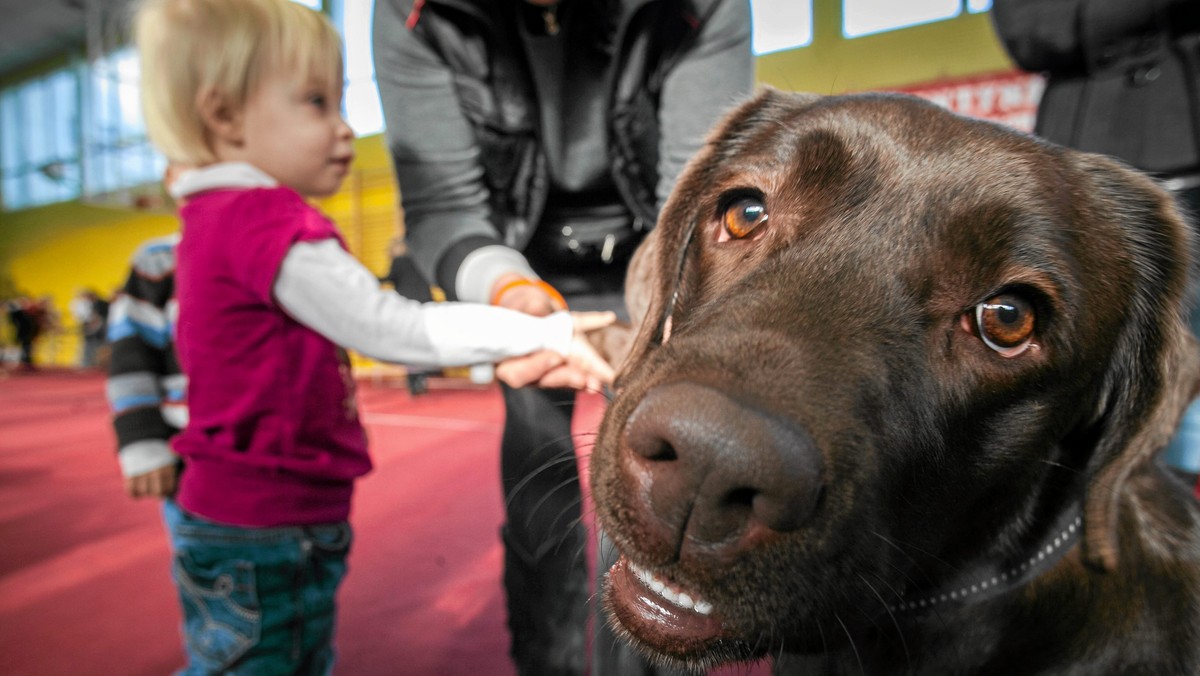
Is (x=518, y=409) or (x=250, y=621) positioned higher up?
(x=518, y=409)

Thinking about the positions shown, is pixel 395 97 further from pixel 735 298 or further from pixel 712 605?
pixel 712 605

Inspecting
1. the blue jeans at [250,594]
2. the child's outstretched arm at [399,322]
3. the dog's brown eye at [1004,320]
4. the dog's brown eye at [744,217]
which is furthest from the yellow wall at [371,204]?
the blue jeans at [250,594]

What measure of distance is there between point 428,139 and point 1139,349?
1.97 metres

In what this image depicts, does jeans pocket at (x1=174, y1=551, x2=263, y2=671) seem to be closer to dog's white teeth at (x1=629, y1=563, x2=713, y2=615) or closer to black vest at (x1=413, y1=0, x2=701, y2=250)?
dog's white teeth at (x1=629, y1=563, x2=713, y2=615)

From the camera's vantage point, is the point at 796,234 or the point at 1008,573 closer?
the point at 796,234

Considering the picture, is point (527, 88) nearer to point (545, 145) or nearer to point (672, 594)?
point (545, 145)

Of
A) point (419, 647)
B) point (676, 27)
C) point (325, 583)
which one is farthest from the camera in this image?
point (419, 647)

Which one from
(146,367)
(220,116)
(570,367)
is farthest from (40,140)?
(570,367)

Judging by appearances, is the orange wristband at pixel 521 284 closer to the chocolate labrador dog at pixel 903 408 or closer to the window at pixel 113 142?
the chocolate labrador dog at pixel 903 408

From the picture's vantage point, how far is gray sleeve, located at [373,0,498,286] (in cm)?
198

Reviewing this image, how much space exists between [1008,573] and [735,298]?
90 centimetres

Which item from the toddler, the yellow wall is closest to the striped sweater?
Result: the toddler

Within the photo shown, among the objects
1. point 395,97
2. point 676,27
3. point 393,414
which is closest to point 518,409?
point 395,97

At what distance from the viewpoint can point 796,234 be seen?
1.14 m
